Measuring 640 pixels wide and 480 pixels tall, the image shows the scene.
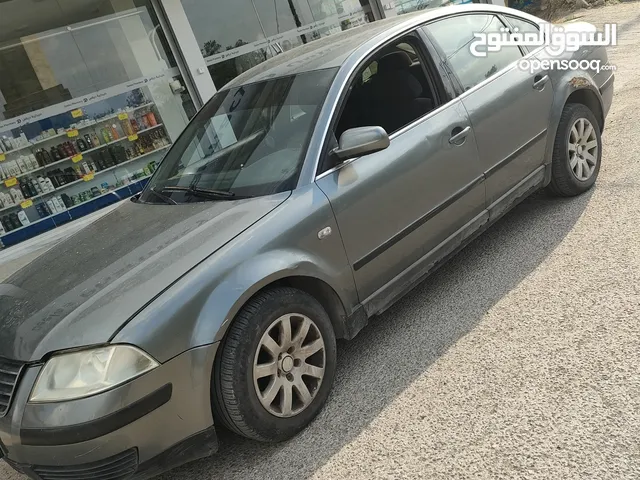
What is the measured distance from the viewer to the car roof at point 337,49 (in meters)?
3.24

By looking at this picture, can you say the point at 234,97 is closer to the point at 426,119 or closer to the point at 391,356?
the point at 426,119

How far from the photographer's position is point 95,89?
8203 millimetres

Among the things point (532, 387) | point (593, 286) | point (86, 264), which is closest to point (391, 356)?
point (532, 387)

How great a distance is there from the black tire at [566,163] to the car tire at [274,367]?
235 cm

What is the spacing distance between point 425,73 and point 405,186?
32.7 inches

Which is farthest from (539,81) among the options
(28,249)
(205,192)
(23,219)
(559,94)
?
(23,219)

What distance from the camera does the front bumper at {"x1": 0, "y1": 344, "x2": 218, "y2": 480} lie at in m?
2.05

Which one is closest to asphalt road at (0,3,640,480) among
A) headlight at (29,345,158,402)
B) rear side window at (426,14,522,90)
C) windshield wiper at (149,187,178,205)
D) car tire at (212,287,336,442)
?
car tire at (212,287,336,442)

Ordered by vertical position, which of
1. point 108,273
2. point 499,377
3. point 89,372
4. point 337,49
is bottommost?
point 499,377

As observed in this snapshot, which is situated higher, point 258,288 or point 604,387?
point 258,288

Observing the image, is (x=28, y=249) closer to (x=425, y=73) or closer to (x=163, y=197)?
(x=163, y=197)

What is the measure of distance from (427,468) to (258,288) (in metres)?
1.02

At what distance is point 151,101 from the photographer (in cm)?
868

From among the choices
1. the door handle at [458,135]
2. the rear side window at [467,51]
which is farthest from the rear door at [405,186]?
the rear side window at [467,51]
